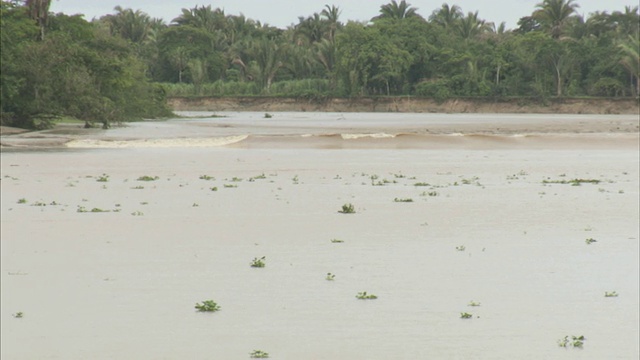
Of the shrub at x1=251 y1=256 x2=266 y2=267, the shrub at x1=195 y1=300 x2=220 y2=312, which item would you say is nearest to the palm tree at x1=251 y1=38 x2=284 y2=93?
the shrub at x1=251 y1=256 x2=266 y2=267

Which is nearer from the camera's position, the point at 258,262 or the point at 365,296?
the point at 365,296

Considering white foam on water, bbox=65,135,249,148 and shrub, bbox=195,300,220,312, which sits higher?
shrub, bbox=195,300,220,312

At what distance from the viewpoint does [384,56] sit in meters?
101

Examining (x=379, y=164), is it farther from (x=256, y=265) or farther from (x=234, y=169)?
(x=256, y=265)

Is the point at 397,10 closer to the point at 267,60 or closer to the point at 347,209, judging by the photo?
the point at 267,60

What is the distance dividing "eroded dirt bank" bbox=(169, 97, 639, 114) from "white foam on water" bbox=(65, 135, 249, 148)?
55213mm

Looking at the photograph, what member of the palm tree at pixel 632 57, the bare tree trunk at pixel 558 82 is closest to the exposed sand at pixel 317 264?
the palm tree at pixel 632 57

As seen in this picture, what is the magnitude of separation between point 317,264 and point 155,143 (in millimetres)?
30399

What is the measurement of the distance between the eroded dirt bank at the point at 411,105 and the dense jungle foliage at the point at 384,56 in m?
1.10

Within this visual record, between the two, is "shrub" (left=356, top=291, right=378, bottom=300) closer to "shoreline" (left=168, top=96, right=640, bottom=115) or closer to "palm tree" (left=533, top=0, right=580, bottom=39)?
"shoreline" (left=168, top=96, right=640, bottom=115)

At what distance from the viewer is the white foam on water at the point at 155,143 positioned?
40.9 meters

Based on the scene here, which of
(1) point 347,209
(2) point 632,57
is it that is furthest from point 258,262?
(2) point 632,57

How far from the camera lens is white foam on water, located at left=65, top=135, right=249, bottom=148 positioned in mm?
40884

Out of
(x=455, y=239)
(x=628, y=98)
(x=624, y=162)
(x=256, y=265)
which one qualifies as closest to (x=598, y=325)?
(x=256, y=265)
